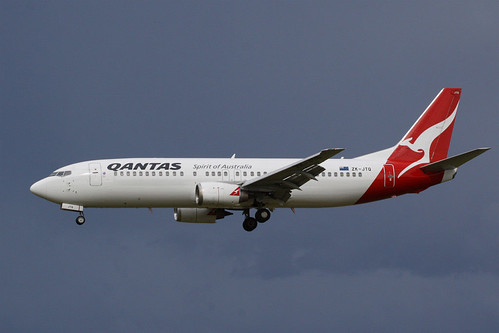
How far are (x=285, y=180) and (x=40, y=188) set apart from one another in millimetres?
15157

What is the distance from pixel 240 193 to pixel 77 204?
10.1 metres

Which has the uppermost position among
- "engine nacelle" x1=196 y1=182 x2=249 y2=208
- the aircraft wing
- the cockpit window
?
the cockpit window

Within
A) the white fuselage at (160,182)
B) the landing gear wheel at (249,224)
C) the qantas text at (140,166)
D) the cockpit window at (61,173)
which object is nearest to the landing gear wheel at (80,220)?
the white fuselage at (160,182)

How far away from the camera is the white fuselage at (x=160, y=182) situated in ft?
205

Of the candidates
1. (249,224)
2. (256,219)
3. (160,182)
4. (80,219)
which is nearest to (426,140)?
(256,219)

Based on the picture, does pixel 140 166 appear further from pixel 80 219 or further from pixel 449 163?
pixel 449 163

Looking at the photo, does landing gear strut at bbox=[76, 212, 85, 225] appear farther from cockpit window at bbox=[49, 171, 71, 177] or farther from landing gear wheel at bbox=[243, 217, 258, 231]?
landing gear wheel at bbox=[243, 217, 258, 231]

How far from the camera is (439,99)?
70125mm

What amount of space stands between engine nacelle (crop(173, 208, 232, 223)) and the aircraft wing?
17.7 ft

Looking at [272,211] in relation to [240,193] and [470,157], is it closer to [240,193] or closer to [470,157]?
[240,193]

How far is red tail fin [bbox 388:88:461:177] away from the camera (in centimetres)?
6812

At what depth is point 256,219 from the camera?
2596 inches

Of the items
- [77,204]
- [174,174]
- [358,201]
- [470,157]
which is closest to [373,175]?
[358,201]

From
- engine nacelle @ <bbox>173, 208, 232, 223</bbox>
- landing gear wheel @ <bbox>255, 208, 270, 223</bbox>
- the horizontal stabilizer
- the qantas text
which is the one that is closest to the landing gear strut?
the qantas text
